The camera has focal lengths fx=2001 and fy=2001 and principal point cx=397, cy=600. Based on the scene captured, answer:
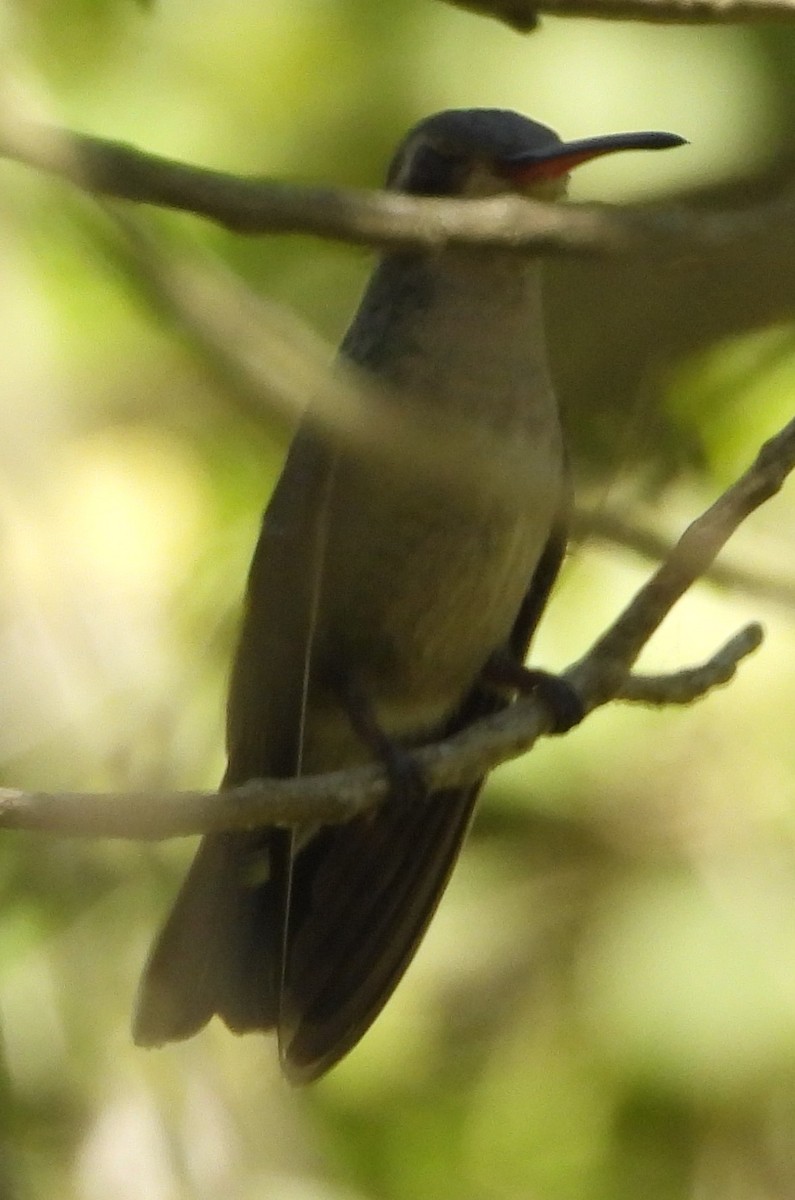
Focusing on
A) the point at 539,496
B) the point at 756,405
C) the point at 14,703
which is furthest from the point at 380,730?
the point at 756,405

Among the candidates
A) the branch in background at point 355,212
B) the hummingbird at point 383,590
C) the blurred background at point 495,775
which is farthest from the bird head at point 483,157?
the branch in background at point 355,212

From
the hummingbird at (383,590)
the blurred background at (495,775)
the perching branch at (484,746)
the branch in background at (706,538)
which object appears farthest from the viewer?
the blurred background at (495,775)

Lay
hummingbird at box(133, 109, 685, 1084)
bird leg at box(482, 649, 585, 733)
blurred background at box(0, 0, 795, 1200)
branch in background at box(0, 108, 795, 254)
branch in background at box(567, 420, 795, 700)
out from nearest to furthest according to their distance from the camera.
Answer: branch in background at box(0, 108, 795, 254)
branch in background at box(567, 420, 795, 700)
bird leg at box(482, 649, 585, 733)
hummingbird at box(133, 109, 685, 1084)
blurred background at box(0, 0, 795, 1200)

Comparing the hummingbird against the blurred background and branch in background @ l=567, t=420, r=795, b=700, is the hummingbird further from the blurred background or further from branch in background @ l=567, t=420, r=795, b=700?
branch in background @ l=567, t=420, r=795, b=700

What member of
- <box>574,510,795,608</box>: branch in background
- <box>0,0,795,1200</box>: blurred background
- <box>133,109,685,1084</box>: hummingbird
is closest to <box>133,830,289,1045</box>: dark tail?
<box>133,109,685,1084</box>: hummingbird

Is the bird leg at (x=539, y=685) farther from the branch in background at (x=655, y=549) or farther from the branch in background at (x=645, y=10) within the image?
the branch in background at (x=645, y=10)

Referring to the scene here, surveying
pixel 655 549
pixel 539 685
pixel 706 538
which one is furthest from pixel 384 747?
pixel 706 538
